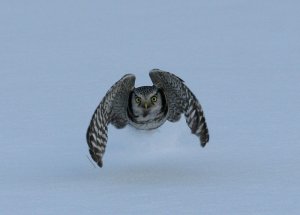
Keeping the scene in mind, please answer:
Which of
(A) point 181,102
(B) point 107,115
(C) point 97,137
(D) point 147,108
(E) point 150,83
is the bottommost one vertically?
(C) point 97,137

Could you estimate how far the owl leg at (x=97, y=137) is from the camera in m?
8.29

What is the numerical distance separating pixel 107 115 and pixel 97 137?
1.61 ft

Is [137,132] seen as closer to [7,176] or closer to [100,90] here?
[7,176]

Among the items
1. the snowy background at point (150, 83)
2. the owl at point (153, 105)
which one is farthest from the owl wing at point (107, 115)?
the snowy background at point (150, 83)

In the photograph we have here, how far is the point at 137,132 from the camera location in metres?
9.57

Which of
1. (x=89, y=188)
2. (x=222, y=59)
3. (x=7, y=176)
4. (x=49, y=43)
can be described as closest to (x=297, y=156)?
(x=89, y=188)

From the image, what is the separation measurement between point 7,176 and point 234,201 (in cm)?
219

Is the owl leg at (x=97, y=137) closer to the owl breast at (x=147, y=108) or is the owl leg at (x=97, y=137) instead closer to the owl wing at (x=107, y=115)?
the owl wing at (x=107, y=115)

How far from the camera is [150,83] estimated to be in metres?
13.6

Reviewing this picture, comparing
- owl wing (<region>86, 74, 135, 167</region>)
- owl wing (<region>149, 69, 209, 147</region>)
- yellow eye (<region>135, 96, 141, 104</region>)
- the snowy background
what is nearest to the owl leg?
owl wing (<region>86, 74, 135, 167</region>)

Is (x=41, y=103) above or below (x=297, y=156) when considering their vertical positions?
above

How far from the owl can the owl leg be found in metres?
0.09

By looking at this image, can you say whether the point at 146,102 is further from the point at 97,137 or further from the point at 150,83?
the point at 150,83

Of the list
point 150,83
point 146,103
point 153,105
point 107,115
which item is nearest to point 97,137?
point 107,115
